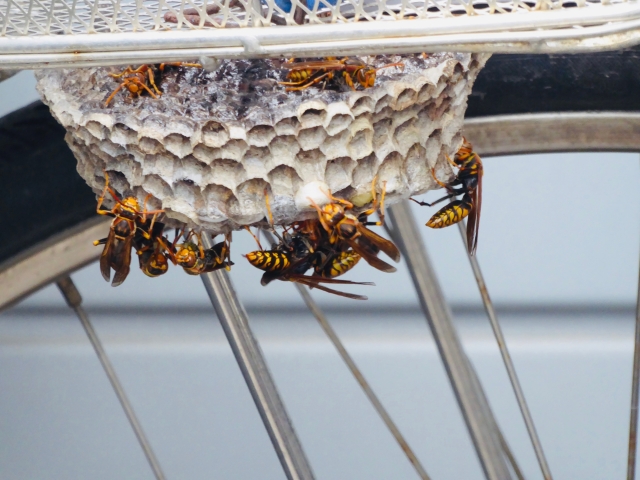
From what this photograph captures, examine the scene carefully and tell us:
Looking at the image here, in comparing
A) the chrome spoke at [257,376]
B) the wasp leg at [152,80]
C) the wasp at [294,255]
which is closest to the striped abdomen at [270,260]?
the wasp at [294,255]

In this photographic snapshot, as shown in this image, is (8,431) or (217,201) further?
(8,431)

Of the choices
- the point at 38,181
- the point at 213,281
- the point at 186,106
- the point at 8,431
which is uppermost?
the point at 186,106

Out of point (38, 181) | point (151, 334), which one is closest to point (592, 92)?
point (38, 181)

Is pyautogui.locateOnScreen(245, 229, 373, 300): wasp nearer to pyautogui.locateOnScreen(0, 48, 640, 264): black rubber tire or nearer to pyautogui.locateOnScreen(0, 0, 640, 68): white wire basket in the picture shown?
Result: pyautogui.locateOnScreen(0, 0, 640, 68): white wire basket

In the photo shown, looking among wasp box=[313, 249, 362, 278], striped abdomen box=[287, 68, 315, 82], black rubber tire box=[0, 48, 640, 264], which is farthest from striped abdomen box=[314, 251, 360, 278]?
black rubber tire box=[0, 48, 640, 264]

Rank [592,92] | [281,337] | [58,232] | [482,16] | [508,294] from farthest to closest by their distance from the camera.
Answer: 1. [281,337]
2. [508,294]
3. [58,232]
4. [592,92]
5. [482,16]

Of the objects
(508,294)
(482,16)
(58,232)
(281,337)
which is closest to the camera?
(482,16)

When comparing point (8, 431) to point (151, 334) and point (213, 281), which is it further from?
point (213, 281)
